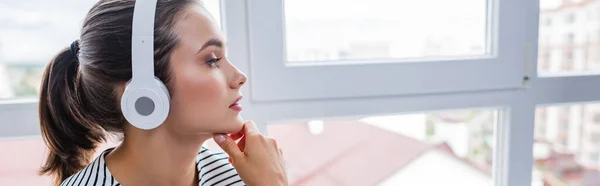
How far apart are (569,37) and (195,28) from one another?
1.09 meters

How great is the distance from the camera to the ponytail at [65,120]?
778mm

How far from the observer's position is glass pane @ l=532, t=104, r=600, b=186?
1350 mm

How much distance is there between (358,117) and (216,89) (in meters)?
0.53

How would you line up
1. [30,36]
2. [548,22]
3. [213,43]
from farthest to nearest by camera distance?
[548,22], [30,36], [213,43]

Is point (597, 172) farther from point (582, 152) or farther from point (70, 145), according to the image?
point (70, 145)

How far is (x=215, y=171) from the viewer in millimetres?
921

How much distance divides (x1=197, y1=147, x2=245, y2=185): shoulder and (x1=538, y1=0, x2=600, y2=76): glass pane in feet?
3.01

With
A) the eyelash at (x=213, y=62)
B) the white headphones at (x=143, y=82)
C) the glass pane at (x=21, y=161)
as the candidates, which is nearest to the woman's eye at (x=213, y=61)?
the eyelash at (x=213, y=62)

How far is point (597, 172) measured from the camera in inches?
56.4

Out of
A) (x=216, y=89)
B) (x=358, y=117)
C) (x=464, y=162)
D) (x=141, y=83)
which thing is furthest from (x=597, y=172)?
(x=141, y=83)

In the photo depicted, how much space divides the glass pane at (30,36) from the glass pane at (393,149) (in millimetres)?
443

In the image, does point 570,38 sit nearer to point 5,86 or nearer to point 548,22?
point 548,22

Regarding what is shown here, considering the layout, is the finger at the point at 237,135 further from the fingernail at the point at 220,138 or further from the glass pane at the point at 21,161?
the glass pane at the point at 21,161

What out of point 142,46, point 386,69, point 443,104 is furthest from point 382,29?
point 142,46
